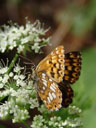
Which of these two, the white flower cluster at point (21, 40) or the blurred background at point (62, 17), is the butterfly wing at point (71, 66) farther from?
the blurred background at point (62, 17)

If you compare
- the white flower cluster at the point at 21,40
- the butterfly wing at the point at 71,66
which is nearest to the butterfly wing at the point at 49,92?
the butterfly wing at the point at 71,66

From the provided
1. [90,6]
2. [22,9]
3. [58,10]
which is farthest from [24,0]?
[90,6]

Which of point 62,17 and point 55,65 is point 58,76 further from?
point 62,17

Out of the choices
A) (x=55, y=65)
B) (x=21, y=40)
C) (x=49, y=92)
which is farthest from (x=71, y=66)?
(x=21, y=40)

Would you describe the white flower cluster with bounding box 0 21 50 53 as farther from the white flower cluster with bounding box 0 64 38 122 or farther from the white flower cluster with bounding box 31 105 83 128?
the white flower cluster with bounding box 31 105 83 128

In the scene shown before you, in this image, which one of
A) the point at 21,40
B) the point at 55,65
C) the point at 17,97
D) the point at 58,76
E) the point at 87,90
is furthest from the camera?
the point at 87,90

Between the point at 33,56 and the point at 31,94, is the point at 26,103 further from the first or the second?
the point at 33,56

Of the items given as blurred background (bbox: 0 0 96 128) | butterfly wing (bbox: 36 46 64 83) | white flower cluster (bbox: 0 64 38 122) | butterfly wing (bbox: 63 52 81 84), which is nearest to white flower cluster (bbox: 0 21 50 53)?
white flower cluster (bbox: 0 64 38 122)
